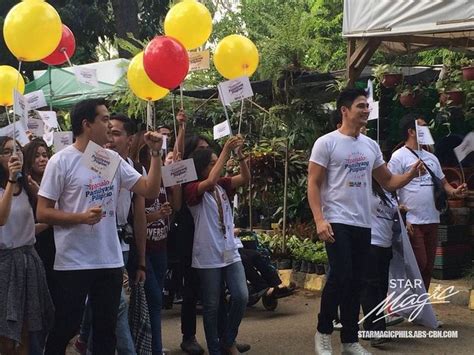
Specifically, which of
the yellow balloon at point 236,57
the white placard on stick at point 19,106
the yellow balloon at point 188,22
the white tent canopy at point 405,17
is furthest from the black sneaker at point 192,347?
the white tent canopy at point 405,17

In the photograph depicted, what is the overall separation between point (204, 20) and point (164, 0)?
14987mm

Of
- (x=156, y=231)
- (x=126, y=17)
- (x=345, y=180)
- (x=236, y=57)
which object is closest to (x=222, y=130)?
(x=236, y=57)

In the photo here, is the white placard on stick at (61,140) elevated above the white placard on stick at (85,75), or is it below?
below

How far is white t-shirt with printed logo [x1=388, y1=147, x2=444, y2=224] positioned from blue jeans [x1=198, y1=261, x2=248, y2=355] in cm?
206

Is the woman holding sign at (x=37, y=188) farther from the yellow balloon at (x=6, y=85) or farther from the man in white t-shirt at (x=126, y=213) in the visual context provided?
the yellow balloon at (x=6, y=85)

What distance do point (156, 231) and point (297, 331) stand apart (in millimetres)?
2022

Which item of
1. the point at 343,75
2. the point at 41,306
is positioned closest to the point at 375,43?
the point at 343,75

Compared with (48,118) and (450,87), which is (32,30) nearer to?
(48,118)

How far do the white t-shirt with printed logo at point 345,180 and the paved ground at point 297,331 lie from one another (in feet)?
4.12

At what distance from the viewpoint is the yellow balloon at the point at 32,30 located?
5535mm

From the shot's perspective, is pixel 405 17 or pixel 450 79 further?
pixel 450 79

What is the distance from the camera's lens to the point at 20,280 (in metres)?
4.58

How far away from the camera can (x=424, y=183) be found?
22.1 ft

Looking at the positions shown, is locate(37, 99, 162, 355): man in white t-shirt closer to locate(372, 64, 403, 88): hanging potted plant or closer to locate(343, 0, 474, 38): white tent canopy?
locate(343, 0, 474, 38): white tent canopy
